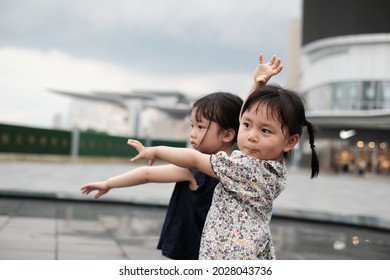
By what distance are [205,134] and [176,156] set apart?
0.36m

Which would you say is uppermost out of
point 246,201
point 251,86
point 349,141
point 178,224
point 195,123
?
point 251,86

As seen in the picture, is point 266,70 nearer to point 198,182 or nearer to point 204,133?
point 204,133

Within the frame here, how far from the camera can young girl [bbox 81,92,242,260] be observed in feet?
8.54

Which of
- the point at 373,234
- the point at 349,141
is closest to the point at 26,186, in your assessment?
the point at 373,234

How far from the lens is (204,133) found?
2602 millimetres

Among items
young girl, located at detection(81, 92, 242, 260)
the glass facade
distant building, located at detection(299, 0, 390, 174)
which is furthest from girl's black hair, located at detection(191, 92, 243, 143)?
the glass facade

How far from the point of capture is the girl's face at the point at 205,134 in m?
2.60

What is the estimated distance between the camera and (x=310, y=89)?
50.5 metres

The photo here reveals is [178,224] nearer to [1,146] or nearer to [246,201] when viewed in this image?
[246,201]

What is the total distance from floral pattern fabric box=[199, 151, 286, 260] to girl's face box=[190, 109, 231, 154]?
272 mm

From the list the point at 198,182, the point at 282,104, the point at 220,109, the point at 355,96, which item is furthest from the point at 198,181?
the point at 355,96

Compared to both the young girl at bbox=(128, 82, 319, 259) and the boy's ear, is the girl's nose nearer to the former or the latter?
the young girl at bbox=(128, 82, 319, 259)

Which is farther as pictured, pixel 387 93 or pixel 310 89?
pixel 310 89

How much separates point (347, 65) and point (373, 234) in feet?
126
